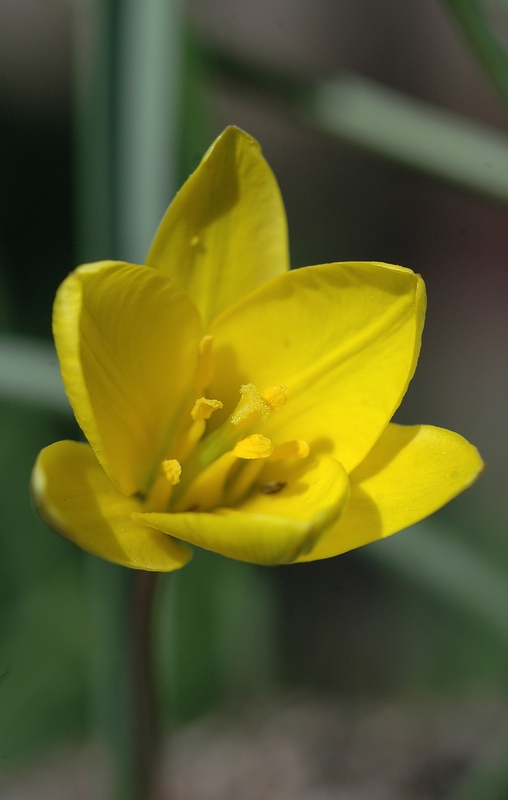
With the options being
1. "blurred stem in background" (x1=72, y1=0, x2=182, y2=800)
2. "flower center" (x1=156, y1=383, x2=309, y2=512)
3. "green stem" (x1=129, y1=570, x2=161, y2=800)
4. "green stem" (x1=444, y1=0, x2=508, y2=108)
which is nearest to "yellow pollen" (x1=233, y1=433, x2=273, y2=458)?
"flower center" (x1=156, y1=383, x2=309, y2=512)

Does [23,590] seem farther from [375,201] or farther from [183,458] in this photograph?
[375,201]

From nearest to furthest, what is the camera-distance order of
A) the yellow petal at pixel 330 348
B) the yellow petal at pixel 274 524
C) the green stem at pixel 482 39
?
the yellow petal at pixel 274 524, the yellow petal at pixel 330 348, the green stem at pixel 482 39

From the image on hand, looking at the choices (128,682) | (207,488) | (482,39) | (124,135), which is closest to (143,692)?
(128,682)

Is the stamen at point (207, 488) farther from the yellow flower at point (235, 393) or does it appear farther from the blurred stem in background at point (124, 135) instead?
the blurred stem in background at point (124, 135)

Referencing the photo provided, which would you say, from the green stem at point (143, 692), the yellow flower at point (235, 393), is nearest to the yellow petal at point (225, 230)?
the yellow flower at point (235, 393)

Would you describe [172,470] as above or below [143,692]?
above

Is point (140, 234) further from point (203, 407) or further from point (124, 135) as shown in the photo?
point (203, 407)

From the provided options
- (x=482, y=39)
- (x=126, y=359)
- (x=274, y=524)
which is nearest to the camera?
(x=274, y=524)
